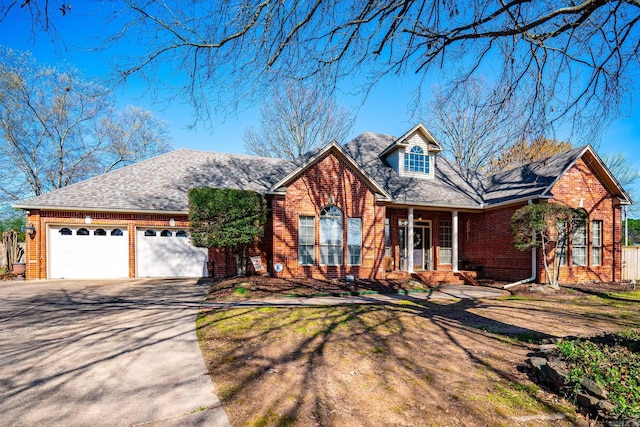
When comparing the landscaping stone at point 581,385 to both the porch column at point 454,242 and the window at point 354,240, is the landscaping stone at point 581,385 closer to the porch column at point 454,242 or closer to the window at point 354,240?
the window at point 354,240

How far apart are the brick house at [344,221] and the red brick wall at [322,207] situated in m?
0.04

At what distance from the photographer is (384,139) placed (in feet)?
62.7

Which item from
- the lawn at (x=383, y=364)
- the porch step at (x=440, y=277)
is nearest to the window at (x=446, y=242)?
the porch step at (x=440, y=277)

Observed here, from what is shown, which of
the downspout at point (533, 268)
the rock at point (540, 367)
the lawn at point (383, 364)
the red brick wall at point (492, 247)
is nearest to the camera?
the lawn at point (383, 364)

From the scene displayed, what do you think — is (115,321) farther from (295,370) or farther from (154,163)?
(154,163)

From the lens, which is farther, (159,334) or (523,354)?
(159,334)

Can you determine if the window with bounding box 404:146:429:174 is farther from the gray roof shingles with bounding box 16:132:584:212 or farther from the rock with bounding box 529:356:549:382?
the rock with bounding box 529:356:549:382

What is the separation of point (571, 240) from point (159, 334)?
1563 cm

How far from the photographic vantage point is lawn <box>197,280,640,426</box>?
3371mm

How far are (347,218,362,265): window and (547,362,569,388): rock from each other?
→ 913 centimetres

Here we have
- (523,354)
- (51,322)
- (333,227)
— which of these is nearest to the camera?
(523,354)

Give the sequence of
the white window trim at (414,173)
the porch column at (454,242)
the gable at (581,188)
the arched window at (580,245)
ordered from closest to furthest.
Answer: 1. the gable at (581,188)
2. the arched window at (580,245)
3. the porch column at (454,242)
4. the white window trim at (414,173)

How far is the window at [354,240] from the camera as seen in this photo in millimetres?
13266

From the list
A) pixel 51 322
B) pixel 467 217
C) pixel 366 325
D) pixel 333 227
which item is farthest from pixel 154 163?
pixel 467 217
